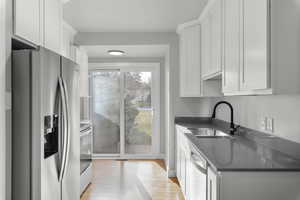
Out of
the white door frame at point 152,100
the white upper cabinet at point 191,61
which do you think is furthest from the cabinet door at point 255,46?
the white door frame at point 152,100

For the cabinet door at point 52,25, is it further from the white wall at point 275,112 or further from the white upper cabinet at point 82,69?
the white wall at point 275,112

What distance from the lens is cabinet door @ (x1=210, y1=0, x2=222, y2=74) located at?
2532 millimetres

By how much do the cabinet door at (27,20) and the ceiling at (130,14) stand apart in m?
1.14

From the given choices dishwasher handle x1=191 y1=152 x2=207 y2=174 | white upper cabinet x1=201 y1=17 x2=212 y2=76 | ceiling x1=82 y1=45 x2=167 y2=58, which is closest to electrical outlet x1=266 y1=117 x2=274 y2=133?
dishwasher handle x1=191 y1=152 x2=207 y2=174

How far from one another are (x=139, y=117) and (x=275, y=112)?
3.79m

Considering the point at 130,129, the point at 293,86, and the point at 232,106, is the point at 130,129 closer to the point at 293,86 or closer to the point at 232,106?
the point at 232,106

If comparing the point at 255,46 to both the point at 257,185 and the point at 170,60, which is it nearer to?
the point at 257,185

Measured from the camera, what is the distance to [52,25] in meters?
2.17

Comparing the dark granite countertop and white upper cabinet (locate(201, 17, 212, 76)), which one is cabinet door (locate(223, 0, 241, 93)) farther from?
white upper cabinet (locate(201, 17, 212, 76))

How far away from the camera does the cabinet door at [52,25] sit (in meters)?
2.05

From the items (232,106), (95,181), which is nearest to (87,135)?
(95,181)

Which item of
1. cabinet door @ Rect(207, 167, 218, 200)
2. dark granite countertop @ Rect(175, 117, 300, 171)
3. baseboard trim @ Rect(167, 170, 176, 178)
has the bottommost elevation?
baseboard trim @ Rect(167, 170, 176, 178)

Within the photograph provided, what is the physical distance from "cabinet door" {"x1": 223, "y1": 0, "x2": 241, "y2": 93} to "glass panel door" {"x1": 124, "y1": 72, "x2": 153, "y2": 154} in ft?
10.7

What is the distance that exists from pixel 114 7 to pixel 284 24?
221 cm
